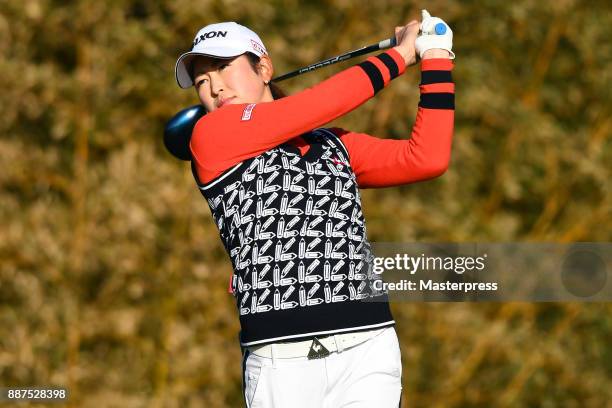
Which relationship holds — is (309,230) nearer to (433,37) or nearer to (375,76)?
(375,76)

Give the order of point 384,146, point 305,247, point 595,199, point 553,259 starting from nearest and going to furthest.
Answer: point 305,247 → point 384,146 → point 553,259 → point 595,199

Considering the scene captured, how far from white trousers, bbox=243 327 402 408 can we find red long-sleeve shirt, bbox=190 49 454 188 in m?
0.41

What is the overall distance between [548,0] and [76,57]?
2500 millimetres

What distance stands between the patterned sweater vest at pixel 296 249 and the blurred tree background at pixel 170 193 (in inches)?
120

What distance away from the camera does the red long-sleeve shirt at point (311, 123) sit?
2.32m

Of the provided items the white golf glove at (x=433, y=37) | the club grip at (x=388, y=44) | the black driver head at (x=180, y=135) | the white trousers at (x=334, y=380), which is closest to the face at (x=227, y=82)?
the black driver head at (x=180, y=135)

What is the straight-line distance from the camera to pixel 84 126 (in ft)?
17.6

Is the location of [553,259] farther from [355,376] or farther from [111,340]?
[355,376]

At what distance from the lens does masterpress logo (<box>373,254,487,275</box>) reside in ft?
14.0

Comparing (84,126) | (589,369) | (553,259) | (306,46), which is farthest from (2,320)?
(589,369)

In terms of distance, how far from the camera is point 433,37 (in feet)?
7.74

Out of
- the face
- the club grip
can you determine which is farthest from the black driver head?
the club grip

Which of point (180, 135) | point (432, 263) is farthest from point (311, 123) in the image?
point (432, 263)

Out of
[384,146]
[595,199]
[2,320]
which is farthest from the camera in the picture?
[595,199]
